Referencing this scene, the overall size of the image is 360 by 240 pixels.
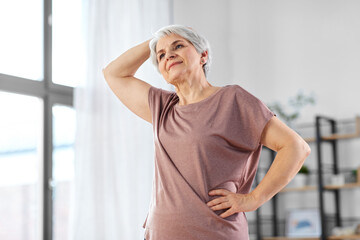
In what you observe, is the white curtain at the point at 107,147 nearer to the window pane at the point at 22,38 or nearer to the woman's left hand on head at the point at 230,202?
the window pane at the point at 22,38

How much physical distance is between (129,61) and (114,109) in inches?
92.7

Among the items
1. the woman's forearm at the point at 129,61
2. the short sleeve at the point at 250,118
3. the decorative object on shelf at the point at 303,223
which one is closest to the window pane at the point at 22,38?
the woman's forearm at the point at 129,61

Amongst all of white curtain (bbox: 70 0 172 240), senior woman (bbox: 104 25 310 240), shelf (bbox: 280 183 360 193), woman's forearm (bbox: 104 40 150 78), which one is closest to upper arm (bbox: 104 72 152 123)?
woman's forearm (bbox: 104 40 150 78)

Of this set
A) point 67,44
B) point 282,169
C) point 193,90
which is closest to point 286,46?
point 67,44

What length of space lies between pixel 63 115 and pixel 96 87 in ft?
1.02

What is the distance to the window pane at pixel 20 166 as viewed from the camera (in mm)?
3531

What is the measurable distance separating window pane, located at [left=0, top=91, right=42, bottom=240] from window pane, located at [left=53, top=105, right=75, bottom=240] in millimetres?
129

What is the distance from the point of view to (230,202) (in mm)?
1432

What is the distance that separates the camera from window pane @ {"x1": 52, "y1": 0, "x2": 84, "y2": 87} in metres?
3.98

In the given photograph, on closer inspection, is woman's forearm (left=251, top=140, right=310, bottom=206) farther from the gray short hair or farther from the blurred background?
the blurred background

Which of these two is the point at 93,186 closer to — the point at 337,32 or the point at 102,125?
the point at 102,125

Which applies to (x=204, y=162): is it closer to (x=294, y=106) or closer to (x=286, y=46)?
(x=294, y=106)

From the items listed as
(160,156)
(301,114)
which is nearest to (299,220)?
(301,114)

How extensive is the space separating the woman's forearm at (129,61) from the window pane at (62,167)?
225cm
